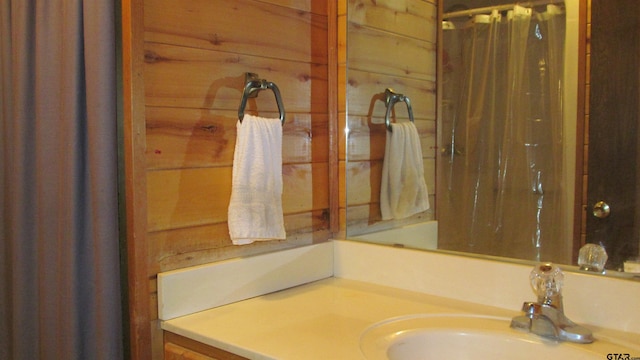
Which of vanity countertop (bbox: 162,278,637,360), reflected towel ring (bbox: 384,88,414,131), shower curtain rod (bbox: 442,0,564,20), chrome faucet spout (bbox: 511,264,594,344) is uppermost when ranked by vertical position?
shower curtain rod (bbox: 442,0,564,20)

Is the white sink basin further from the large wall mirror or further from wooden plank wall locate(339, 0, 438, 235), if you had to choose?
wooden plank wall locate(339, 0, 438, 235)

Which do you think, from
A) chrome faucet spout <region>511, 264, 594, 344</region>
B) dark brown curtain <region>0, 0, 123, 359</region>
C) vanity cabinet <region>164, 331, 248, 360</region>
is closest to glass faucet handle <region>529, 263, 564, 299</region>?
chrome faucet spout <region>511, 264, 594, 344</region>

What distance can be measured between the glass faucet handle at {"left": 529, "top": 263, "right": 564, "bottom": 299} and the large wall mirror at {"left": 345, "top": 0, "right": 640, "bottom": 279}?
14 centimetres

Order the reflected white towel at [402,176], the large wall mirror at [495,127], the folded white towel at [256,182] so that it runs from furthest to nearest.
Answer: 1. the reflected white towel at [402,176]
2. the folded white towel at [256,182]
3. the large wall mirror at [495,127]

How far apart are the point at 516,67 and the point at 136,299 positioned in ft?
3.33

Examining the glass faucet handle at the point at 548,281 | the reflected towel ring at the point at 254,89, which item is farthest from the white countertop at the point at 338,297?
the reflected towel ring at the point at 254,89

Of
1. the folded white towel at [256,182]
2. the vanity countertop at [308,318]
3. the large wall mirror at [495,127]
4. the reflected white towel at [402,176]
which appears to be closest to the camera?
the vanity countertop at [308,318]

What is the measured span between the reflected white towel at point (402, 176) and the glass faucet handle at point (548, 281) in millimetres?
462

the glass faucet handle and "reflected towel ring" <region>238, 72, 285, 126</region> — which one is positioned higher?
"reflected towel ring" <region>238, 72, 285, 126</region>

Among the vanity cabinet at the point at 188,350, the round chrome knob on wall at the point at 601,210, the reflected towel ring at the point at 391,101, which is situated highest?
the reflected towel ring at the point at 391,101

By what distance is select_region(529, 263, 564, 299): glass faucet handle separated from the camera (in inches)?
40.3

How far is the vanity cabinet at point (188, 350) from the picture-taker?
1.03 m

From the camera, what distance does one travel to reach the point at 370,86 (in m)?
1.54

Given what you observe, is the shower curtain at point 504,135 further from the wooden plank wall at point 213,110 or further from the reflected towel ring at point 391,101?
the wooden plank wall at point 213,110
